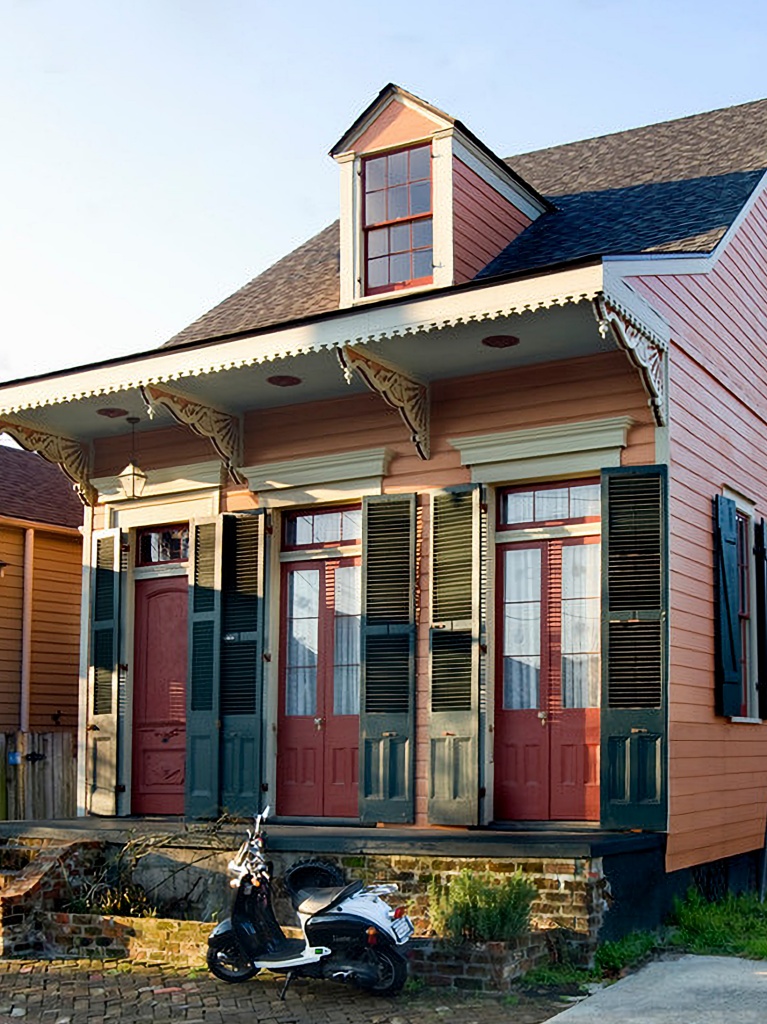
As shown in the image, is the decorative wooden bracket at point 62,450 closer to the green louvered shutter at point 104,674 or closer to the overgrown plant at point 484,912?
the green louvered shutter at point 104,674

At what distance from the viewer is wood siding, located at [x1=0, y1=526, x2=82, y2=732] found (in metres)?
17.0

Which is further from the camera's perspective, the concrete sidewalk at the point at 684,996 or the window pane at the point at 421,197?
the window pane at the point at 421,197

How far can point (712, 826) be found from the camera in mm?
11047

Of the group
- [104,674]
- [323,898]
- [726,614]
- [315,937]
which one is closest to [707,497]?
[726,614]

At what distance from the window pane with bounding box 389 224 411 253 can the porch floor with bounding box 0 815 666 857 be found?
5.18 meters

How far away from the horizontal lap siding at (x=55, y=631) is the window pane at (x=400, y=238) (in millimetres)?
7404

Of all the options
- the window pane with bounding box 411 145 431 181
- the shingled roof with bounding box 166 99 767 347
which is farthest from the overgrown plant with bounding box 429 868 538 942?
the window pane with bounding box 411 145 431 181

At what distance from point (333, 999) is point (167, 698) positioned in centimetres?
540

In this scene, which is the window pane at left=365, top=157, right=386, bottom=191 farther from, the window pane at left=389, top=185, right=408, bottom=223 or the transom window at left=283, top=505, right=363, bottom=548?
the transom window at left=283, top=505, right=363, bottom=548

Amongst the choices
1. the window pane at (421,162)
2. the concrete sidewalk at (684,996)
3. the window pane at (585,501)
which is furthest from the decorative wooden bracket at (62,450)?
the concrete sidewalk at (684,996)

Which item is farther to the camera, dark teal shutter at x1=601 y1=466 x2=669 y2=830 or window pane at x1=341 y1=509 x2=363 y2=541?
window pane at x1=341 y1=509 x2=363 y2=541

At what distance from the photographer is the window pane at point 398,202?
12.3 metres

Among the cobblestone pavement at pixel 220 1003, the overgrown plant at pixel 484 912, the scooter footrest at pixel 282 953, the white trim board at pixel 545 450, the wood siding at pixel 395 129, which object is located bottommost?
the cobblestone pavement at pixel 220 1003

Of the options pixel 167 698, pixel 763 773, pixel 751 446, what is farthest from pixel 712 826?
pixel 167 698
